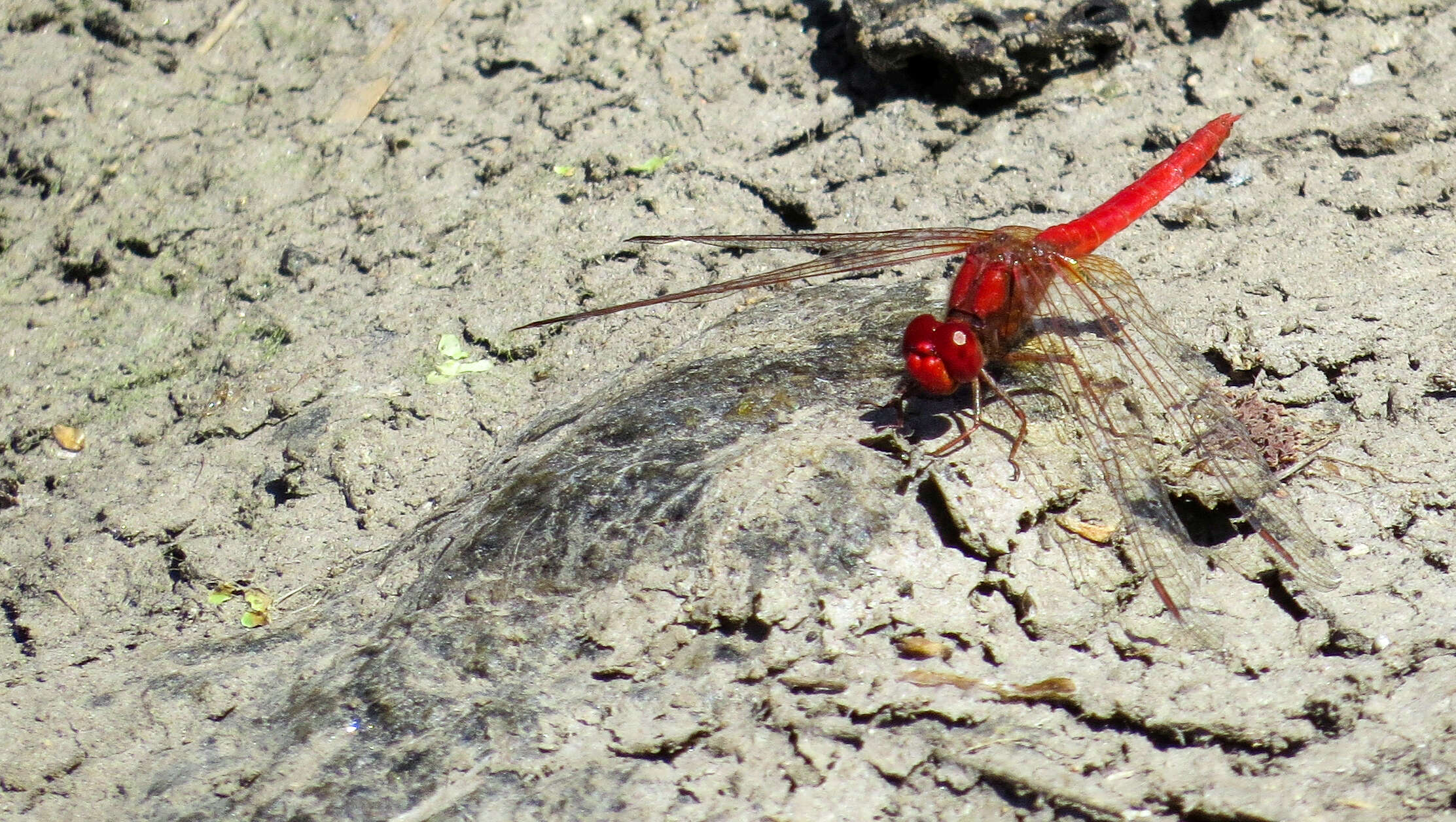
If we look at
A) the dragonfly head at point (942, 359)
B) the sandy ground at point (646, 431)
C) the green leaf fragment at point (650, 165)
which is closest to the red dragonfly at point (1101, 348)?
the dragonfly head at point (942, 359)

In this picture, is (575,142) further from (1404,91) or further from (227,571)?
(1404,91)

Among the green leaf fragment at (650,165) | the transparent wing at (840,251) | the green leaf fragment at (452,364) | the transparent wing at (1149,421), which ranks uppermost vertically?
the green leaf fragment at (650,165)

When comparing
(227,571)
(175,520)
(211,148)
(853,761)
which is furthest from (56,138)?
(853,761)

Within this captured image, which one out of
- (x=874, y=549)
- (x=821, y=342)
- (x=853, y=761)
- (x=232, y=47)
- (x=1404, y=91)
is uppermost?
(x=232, y=47)

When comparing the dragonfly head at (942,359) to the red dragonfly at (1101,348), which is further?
the dragonfly head at (942,359)

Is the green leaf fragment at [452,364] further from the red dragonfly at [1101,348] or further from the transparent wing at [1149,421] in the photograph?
the transparent wing at [1149,421]

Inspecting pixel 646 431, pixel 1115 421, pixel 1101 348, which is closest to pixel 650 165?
pixel 646 431

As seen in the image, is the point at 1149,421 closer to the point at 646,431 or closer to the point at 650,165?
the point at 646,431
